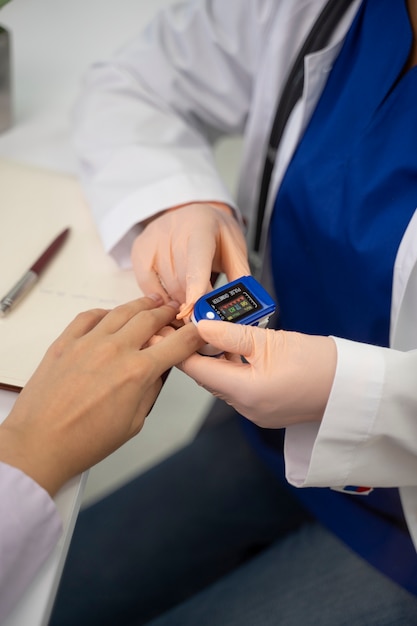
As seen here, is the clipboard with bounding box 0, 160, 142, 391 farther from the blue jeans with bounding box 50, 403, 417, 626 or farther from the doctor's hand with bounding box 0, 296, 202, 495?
the blue jeans with bounding box 50, 403, 417, 626

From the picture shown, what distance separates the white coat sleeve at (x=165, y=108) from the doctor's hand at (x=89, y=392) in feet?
0.56

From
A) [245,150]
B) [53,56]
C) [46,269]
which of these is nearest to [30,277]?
[46,269]

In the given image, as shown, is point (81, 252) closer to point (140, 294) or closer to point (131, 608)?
point (140, 294)

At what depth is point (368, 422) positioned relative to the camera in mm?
600

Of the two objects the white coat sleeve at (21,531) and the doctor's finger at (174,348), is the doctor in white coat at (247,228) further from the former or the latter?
the white coat sleeve at (21,531)

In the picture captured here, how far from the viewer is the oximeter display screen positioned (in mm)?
615

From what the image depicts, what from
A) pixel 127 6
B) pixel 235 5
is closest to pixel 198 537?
pixel 235 5

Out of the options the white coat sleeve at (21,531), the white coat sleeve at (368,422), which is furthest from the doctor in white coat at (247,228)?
the white coat sleeve at (21,531)

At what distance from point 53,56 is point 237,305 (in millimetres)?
715

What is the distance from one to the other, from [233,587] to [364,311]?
14.1 inches

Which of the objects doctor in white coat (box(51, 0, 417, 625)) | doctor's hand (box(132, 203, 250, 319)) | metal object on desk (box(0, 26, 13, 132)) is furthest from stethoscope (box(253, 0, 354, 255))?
metal object on desk (box(0, 26, 13, 132))

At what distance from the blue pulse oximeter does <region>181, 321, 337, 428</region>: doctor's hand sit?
0.02 metres

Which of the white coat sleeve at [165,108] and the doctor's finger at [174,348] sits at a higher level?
the white coat sleeve at [165,108]

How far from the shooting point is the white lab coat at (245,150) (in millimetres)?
602
